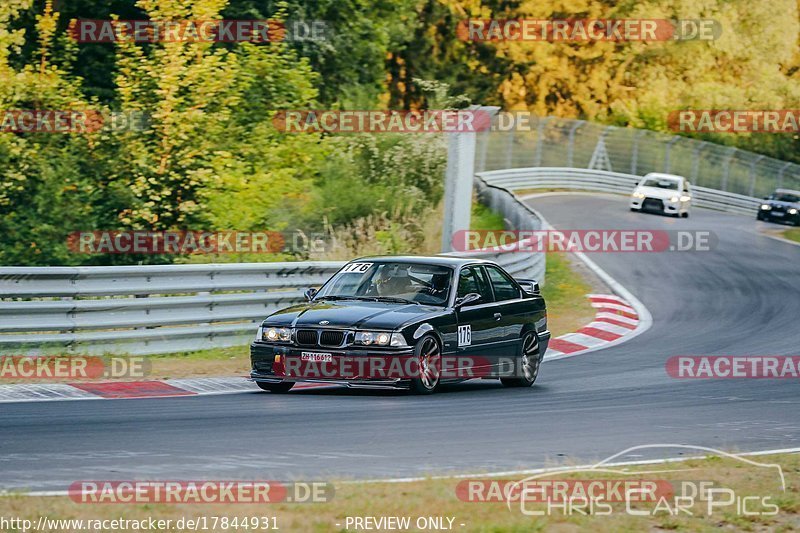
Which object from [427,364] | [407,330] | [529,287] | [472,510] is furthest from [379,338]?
[472,510]

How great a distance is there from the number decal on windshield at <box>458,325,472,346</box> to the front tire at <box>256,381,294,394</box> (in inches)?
67.5

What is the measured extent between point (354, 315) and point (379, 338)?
1.41 ft

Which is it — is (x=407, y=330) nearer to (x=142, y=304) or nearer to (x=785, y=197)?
(x=142, y=304)

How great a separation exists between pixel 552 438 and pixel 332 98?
94.1 ft

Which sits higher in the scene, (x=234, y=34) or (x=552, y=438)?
(x=234, y=34)

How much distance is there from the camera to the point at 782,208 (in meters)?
44.5

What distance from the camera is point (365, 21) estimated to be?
3856 centimetres

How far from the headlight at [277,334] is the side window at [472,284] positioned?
6.33 ft

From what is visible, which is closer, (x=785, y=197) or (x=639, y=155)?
(x=785, y=197)

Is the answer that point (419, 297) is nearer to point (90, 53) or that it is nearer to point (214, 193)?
point (214, 193)

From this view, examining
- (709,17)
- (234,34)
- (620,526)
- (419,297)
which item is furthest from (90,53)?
(709,17)

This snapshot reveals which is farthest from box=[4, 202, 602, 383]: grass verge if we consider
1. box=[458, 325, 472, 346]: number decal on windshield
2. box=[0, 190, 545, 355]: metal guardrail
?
box=[458, 325, 472, 346]: number decal on windshield

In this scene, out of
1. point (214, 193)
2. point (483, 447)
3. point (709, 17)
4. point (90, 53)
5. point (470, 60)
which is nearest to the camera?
point (483, 447)

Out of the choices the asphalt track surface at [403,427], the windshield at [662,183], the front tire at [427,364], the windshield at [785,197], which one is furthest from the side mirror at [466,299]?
the windshield at [785,197]
